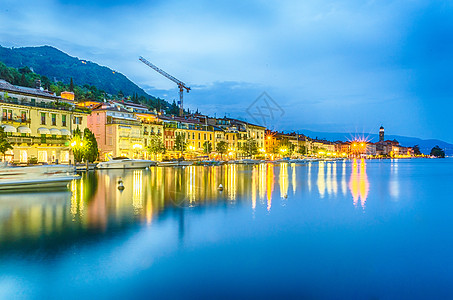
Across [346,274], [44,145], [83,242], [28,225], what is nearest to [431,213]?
[346,274]

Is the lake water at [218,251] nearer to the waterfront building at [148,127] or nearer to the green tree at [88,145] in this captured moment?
the green tree at [88,145]

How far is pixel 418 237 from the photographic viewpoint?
13734mm

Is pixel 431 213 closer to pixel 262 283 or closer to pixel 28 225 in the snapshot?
pixel 262 283

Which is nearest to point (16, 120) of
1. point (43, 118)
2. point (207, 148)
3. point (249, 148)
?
point (43, 118)

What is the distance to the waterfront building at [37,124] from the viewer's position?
45.2 meters

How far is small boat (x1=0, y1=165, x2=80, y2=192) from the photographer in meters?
24.0

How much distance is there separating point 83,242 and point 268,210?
9950 mm

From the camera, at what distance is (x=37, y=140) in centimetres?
4747

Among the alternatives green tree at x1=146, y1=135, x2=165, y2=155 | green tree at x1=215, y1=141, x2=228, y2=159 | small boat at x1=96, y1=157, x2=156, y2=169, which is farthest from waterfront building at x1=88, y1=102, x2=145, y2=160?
green tree at x1=215, y1=141, x2=228, y2=159

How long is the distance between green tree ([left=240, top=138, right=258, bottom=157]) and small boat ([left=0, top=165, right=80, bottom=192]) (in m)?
76.8

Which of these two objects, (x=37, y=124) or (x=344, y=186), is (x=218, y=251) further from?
(x=37, y=124)

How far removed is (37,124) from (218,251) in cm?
4611

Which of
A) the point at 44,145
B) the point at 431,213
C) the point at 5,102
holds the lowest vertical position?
the point at 431,213

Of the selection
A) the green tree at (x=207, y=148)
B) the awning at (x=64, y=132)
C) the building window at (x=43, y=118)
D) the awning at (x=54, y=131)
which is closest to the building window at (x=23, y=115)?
the building window at (x=43, y=118)
